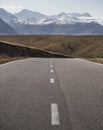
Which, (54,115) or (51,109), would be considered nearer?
(54,115)

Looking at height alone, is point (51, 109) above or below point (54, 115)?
below

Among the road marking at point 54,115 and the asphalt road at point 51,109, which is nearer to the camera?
the asphalt road at point 51,109

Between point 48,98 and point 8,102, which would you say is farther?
point 48,98

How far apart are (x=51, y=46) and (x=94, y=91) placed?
134 metres

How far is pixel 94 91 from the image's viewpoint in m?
12.9

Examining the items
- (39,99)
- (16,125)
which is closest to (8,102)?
(39,99)

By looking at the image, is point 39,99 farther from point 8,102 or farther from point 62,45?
point 62,45

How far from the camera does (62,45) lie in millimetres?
146500

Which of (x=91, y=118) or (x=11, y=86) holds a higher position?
(x=91, y=118)

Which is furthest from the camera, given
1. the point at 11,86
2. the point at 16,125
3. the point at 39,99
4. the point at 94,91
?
the point at 11,86

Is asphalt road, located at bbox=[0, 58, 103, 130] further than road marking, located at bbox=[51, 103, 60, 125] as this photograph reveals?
No

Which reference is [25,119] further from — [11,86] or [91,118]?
[11,86]

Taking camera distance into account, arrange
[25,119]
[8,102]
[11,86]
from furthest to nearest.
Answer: [11,86], [8,102], [25,119]

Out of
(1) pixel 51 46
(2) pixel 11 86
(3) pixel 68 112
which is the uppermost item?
(3) pixel 68 112
